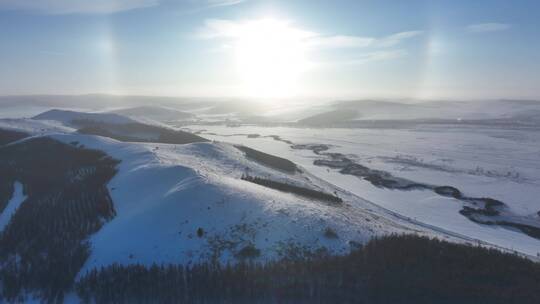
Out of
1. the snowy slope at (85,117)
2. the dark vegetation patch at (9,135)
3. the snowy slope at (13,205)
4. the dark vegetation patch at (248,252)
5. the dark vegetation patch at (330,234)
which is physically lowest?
the snowy slope at (13,205)

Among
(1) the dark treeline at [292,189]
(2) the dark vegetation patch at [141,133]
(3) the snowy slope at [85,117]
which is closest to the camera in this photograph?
(1) the dark treeline at [292,189]

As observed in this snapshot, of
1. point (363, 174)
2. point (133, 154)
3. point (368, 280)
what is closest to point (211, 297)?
point (368, 280)

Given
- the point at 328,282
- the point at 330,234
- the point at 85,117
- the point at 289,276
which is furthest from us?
the point at 85,117

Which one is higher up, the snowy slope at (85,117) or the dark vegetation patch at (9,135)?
→ the snowy slope at (85,117)

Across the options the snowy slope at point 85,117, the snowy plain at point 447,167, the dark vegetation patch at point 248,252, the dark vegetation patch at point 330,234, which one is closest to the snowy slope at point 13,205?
the dark vegetation patch at point 248,252

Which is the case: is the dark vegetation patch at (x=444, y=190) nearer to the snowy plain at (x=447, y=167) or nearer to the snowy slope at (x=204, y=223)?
the snowy plain at (x=447, y=167)

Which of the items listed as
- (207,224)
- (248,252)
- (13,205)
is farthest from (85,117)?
(248,252)

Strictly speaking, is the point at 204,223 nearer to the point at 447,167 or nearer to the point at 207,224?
the point at 207,224

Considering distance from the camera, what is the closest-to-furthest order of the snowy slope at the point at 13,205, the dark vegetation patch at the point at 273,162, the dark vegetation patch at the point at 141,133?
the snowy slope at the point at 13,205 → the dark vegetation patch at the point at 273,162 → the dark vegetation patch at the point at 141,133
